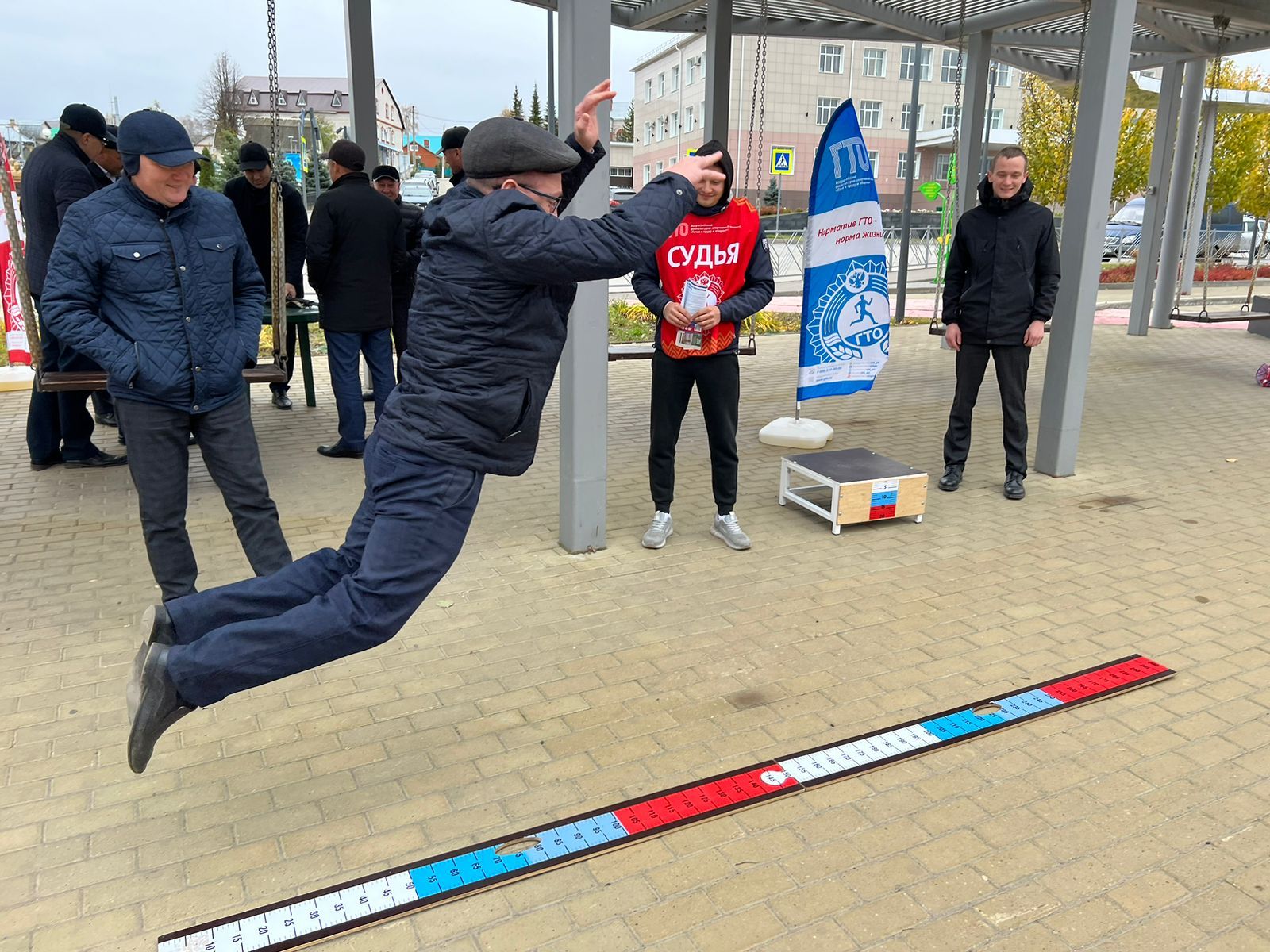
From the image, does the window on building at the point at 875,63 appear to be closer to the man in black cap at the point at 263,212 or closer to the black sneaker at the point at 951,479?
the man in black cap at the point at 263,212

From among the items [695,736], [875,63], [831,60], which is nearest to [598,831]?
[695,736]

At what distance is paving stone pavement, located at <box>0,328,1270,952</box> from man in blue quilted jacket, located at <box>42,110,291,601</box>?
72cm

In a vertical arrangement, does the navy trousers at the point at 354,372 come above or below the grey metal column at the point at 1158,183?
below

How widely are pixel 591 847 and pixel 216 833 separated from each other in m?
1.09

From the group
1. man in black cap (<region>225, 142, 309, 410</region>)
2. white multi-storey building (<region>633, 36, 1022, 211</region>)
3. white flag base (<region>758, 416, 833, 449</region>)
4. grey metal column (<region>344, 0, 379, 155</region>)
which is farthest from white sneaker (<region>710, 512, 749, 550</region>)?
white multi-storey building (<region>633, 36, 1022, 211</region>)

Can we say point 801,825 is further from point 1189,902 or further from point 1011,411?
point 1011,411

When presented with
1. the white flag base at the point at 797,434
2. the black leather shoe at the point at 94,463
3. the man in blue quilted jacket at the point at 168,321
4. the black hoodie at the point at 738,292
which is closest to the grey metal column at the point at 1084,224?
the white flag base at the point at 797,434

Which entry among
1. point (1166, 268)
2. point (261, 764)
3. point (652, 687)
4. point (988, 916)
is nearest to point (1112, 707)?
point (988, 916)

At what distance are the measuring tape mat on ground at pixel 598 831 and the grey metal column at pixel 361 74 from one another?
6791 mm

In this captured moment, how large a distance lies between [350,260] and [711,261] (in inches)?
114

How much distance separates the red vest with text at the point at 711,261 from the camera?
4926 mm

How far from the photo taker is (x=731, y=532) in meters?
5.28

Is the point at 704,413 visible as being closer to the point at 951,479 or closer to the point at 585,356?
the point at 585,356

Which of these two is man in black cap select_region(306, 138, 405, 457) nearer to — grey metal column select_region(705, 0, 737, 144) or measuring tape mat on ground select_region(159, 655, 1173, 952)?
grey metal column select_region(705, 0, 737, 144)
